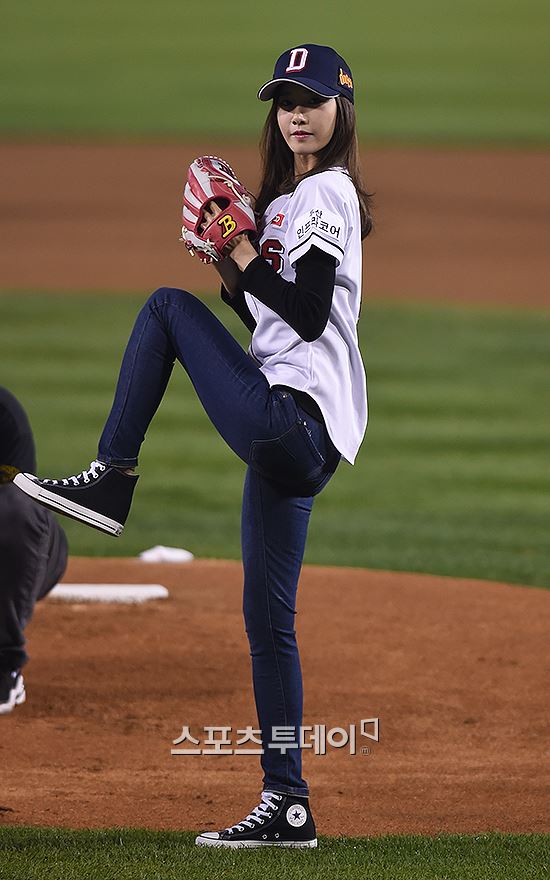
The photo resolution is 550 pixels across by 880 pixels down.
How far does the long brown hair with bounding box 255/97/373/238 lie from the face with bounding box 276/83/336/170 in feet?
0.08

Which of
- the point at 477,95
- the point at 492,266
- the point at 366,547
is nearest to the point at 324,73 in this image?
the point at 366,547

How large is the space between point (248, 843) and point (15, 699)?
174cm

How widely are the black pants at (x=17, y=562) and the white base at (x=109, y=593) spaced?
53.9 inches

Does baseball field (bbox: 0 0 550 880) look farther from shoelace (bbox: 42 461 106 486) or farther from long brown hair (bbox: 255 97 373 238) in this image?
long brown hair (bbox: 255 97 373 238)

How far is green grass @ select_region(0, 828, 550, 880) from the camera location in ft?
11.6

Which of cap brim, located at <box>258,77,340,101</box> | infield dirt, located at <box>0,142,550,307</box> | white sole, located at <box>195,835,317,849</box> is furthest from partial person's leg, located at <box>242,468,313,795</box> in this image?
infield dirt, located at <box>0,142,550,307</box>

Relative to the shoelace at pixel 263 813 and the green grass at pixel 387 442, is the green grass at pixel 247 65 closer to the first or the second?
the green grass at pixel 387 442

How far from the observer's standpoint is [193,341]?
357 centimetres

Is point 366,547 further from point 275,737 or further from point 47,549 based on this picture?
point 275,737

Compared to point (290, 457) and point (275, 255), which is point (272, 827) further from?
point (275, 255)

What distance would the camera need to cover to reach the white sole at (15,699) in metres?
5.17

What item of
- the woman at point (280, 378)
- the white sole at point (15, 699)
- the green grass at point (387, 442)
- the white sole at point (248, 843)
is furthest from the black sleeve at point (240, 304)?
the green grass at point (387, 442)

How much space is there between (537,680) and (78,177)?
16.4 meters

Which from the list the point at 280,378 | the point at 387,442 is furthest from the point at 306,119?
the point at 387,442
